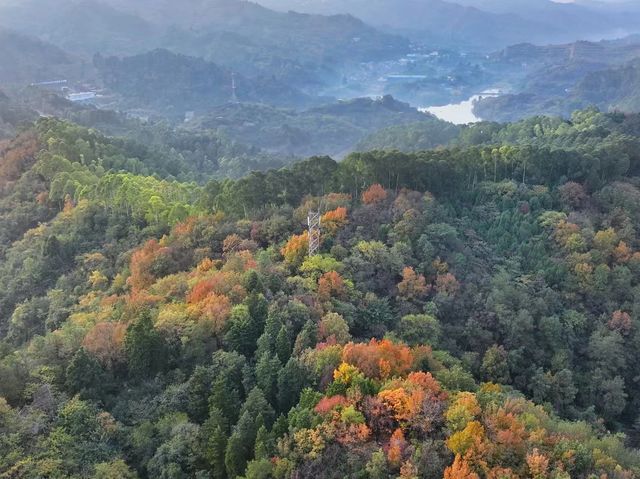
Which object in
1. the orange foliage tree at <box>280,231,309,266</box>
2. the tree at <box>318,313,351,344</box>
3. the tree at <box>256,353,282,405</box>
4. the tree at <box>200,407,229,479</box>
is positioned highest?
the orange foliage tree at <box>280,231,309,266</box>

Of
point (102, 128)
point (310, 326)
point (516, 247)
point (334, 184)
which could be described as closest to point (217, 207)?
point (334, 184)

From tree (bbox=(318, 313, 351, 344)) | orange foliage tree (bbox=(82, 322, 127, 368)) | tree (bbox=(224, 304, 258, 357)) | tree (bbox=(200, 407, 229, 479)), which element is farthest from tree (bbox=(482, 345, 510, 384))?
orange foliage tree (bbox=(82, 322, 127, 368))

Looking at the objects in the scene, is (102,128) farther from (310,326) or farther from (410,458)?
(410,458)

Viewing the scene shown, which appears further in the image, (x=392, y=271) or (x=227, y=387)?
(x=392, y=271)

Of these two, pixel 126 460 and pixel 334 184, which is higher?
pixel 334 184

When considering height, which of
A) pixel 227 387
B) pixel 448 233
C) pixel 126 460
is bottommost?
pixel 126 460

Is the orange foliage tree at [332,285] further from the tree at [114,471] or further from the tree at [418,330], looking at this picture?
the tree at [114,471]

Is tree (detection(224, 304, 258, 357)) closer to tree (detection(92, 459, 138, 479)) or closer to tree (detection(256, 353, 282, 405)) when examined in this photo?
tree (detection(256, 353, 282, 405))
